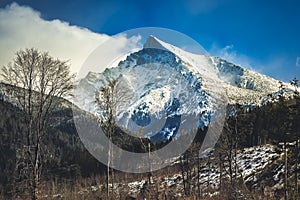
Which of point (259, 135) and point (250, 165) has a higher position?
point (259, 135)

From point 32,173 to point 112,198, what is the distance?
7.81 metres

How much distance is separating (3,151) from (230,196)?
186255mm

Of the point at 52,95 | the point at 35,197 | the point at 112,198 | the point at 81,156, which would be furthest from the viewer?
the point at 81,156

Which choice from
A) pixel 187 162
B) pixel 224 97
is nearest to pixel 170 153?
pixel 187 162

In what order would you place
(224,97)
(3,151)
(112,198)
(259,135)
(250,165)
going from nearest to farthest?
(112,198) < (224,97) < (250,165) < (259,135) < (3,151)

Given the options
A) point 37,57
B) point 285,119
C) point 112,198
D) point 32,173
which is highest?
point 37,57

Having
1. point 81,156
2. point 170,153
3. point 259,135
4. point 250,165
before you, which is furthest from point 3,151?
point 250,165

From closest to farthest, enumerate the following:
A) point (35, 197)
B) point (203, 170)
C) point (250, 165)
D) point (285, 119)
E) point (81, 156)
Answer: point (35, 197) < point (285, 119) < point (250, 165) < point (203, 170) < point (81, 156)

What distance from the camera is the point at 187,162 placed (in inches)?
2089

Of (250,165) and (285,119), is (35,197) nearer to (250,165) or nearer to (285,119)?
(285,119)

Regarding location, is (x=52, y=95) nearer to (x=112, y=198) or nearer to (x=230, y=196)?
(x=112, y=198)

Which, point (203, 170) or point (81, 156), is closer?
point (203, 170)

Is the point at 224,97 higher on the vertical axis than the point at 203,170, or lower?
higher

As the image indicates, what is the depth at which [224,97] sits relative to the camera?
128ft
